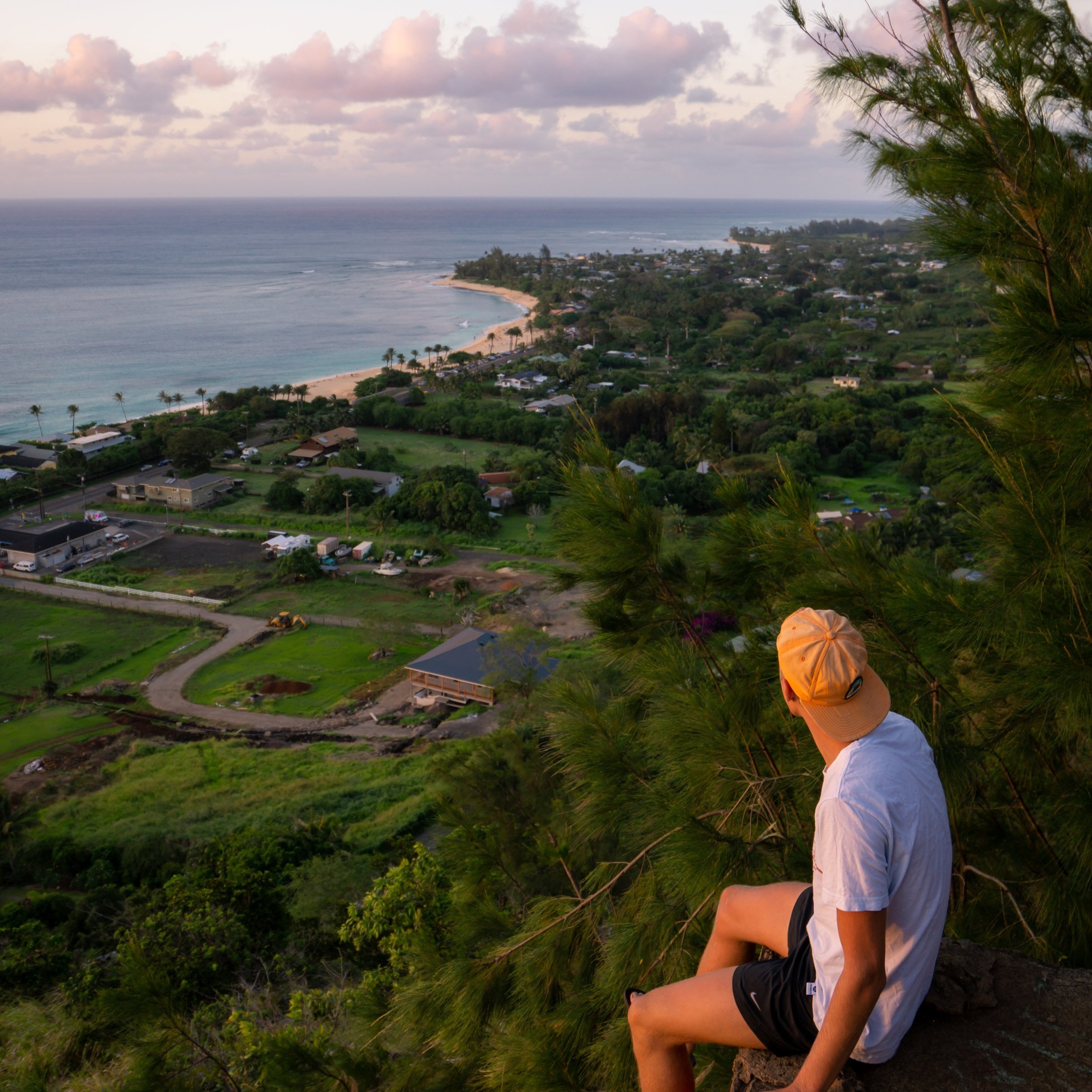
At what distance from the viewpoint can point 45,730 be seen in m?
14.2

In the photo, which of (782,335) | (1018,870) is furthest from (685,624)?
(782,335)

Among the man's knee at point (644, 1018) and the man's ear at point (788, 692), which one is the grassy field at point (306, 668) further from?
the man's ear at point (788, 692)

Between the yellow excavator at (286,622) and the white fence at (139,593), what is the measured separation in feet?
5.62

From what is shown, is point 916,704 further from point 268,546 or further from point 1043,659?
point 268,546

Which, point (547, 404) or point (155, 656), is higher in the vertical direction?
point (547, 404)

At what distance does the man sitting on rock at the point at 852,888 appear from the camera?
1.23 meters

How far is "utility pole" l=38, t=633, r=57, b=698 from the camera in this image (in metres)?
15.3

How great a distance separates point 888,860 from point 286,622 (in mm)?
17581

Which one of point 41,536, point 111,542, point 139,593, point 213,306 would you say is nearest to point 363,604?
point 139,593

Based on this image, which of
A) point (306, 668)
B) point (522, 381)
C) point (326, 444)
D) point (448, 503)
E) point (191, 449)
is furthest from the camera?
point (522, 381)

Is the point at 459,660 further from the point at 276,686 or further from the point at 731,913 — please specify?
the point at 731,913

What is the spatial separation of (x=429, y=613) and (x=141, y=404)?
24331 millimetres

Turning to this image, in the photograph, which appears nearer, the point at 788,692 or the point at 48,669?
the point at 788,692

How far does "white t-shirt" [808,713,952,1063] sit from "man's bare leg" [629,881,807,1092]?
182 mm
